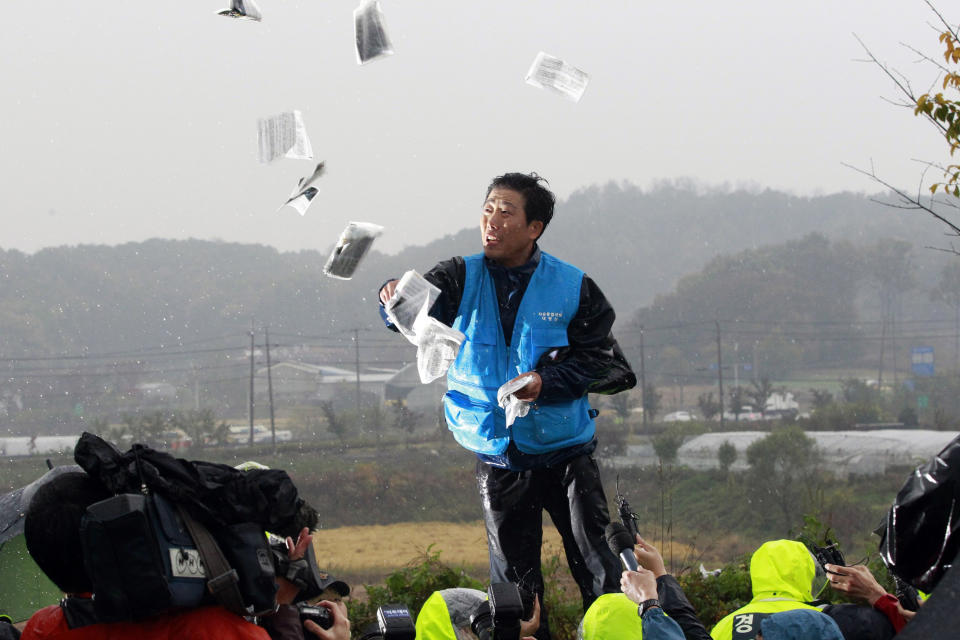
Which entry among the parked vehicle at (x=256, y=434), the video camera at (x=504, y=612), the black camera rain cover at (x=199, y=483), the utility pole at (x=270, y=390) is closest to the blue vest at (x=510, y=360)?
the video camera at (x=504, y=612)

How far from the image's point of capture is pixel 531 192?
4.02 m

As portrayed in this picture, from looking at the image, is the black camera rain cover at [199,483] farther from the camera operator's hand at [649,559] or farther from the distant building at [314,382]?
the distant building at [314,382]

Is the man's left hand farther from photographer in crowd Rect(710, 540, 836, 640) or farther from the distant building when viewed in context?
the distant building

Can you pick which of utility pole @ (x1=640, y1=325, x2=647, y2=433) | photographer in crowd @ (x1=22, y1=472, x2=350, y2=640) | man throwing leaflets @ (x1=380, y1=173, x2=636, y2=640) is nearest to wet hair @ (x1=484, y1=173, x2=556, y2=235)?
man throwing leaflets @ (x1=380, y1=173, x2=636, y2=640)

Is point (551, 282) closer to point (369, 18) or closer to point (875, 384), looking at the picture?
point (369, 18)

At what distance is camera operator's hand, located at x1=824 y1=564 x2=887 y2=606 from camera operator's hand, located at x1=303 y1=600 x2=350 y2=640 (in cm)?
159

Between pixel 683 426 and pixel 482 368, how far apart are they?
46.1 meters

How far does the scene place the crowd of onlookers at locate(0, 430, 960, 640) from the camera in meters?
2.09

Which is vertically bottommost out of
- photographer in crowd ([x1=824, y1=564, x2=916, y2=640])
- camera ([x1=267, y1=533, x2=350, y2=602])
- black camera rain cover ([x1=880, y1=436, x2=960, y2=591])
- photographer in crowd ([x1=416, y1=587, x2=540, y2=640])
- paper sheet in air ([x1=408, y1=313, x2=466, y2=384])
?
photographer in crowd ([x1=824, y1=564, x2=916, y2=640])

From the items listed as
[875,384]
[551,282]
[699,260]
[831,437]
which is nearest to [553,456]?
[551,282]

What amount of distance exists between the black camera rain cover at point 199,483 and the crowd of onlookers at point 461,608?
0.07 meters

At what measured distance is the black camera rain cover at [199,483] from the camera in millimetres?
2119

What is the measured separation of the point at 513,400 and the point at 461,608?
939 mm

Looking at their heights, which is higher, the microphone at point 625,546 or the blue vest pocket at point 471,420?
the blue vest pocket at point 471,420
